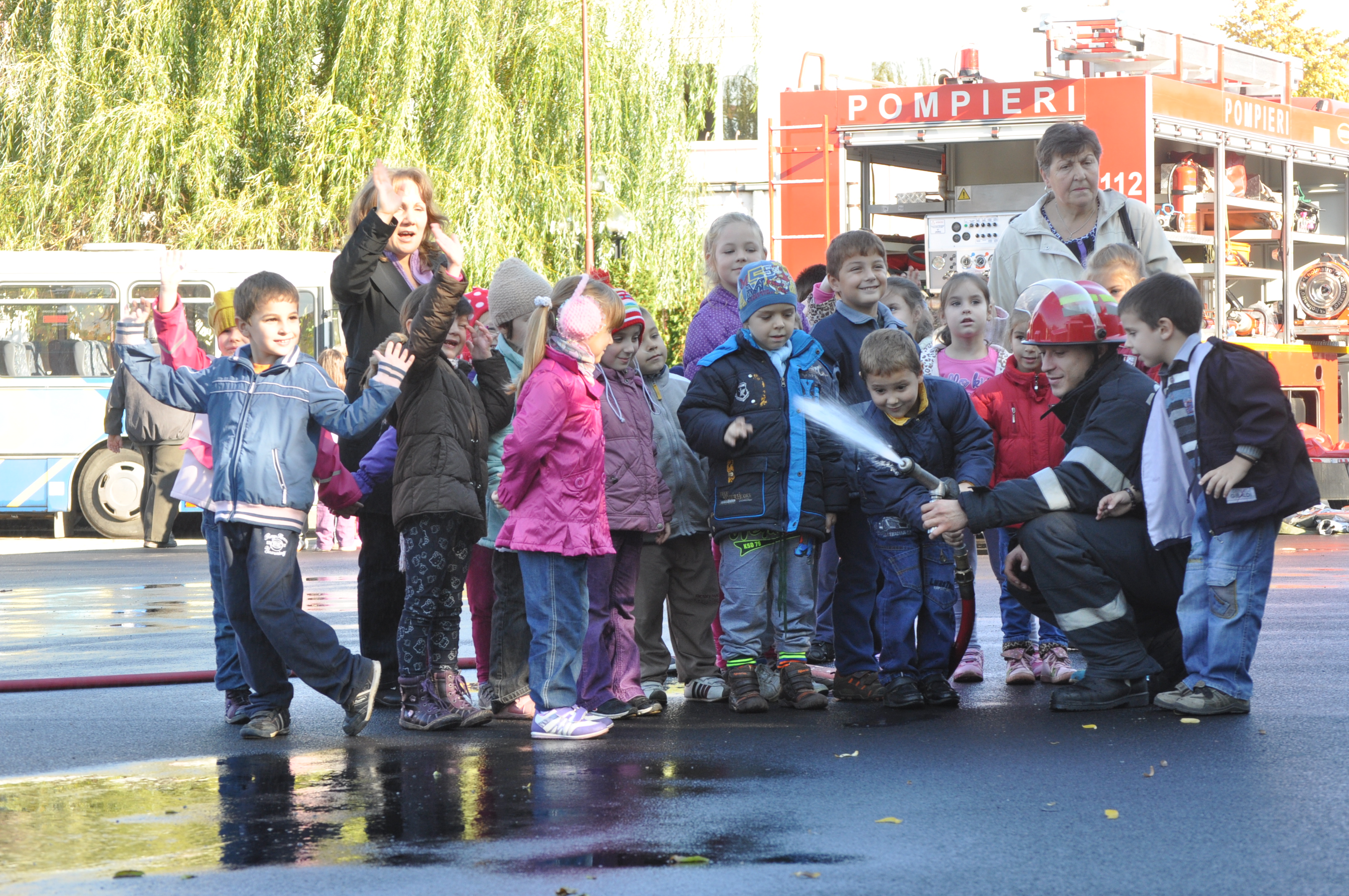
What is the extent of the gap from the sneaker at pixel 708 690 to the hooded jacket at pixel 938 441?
1.00m

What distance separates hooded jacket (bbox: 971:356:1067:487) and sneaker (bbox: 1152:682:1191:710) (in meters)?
1.19

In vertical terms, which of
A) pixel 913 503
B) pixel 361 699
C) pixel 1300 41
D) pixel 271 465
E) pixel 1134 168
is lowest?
pixel 361 699

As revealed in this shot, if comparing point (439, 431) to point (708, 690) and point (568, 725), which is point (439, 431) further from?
point (708, 690)

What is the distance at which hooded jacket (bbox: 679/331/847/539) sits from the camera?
641cm

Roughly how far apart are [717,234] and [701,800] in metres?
3.28

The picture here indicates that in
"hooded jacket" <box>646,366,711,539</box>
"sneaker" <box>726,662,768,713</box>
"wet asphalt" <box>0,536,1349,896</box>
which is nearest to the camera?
"wet asphalt" <box>0,536,1349,896</box>

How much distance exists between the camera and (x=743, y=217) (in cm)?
731

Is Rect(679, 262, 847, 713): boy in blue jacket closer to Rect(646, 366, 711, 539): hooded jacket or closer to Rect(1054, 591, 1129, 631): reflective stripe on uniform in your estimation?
Rect(646, 366, 711, 539): hooded jacket


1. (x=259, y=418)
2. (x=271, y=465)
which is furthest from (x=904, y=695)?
(x=259, y=418)

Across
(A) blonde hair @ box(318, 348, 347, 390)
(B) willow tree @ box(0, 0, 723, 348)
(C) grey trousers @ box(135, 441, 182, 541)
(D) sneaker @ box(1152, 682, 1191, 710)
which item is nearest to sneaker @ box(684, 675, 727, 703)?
(D) sneaker @ box(1152, 682, 1191, 710)

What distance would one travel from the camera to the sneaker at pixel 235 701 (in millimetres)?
6387

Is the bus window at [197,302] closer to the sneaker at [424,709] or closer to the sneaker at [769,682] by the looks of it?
the sneaker at [424,709]

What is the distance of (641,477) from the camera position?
6.50 m

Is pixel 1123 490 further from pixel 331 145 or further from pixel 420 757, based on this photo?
pixel 331 145
